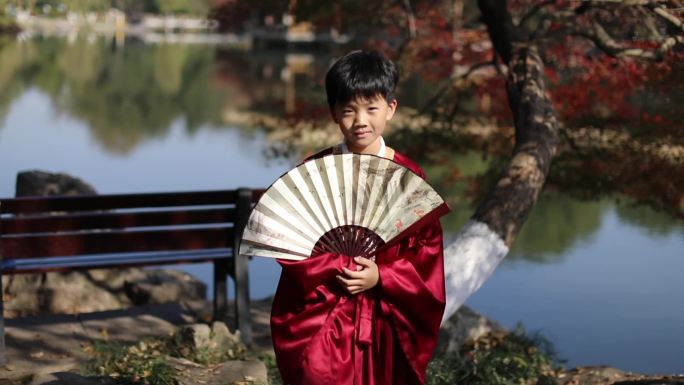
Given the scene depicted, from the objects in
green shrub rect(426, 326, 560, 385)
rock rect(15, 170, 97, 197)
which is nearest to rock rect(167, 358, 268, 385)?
green shrub rect(426, 326, 560, 385)

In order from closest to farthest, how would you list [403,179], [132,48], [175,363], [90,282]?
[403,179]
[175,363]
[90,282]
[132,48]

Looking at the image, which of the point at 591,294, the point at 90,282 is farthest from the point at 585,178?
the point at 90,282

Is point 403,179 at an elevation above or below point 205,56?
below

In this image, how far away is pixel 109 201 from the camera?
6.04m

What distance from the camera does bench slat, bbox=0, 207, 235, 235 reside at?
5871mm

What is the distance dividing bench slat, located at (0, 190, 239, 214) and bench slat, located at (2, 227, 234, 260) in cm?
17

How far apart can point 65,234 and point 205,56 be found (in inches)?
1690

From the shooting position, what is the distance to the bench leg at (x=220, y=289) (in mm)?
6426

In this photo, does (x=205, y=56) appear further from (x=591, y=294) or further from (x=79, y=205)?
(x=79, y=205)

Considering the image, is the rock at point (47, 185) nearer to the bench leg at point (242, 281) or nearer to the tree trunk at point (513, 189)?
the bench leg at point (242, 281)

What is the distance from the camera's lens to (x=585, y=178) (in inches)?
317

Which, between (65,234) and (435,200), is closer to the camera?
(435,200)

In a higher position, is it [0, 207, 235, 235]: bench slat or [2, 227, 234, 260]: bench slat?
[0, 207, 235, 235]: bench slat

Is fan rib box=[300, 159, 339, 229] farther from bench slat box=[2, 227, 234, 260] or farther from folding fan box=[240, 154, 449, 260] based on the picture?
bench slat box=[2, 227, 234, 260]
